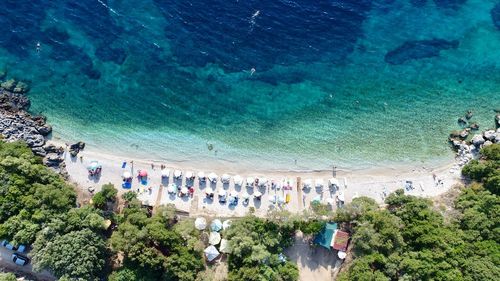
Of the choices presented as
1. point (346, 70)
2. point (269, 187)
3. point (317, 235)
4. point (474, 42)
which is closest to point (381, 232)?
point (317, 235)

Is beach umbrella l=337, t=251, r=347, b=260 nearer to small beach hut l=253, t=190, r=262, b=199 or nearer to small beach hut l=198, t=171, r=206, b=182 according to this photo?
small beach hut l=253, t=190, r=262, b=199

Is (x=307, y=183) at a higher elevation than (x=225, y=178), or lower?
lower

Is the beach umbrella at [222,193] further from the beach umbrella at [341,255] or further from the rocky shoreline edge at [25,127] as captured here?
the rocky shoreline edge at [25,127]

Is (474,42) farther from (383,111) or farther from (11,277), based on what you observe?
(11,277)

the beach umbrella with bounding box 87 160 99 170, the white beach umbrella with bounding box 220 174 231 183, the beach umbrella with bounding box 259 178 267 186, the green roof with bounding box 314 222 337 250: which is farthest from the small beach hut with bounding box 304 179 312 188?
the beach umbrella with bounding box 87 160 99 170

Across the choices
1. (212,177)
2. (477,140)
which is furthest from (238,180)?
(477,140)

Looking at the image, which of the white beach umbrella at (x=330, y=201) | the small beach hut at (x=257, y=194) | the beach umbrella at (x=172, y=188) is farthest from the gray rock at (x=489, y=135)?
the beach umbrella at (x=172, y=188)

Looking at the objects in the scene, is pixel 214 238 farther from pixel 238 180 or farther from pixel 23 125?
pixel 23 125
